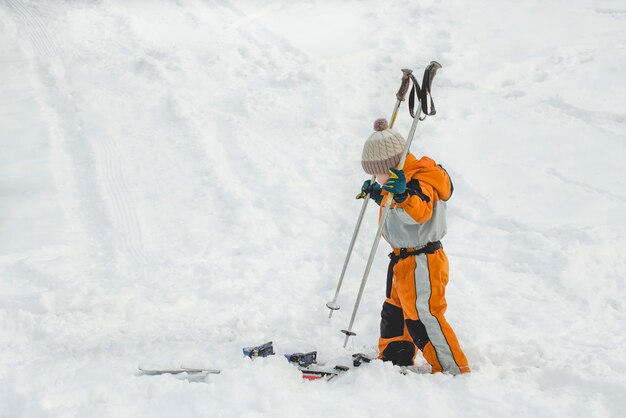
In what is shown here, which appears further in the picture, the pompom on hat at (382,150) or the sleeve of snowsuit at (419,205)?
the pompom on hat at (382,150)

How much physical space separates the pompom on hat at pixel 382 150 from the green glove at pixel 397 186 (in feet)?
1.10

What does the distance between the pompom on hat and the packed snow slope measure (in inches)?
52.2

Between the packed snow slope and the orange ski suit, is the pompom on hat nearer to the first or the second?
the orange ski suit

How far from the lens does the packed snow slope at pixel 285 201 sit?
3.58 metres

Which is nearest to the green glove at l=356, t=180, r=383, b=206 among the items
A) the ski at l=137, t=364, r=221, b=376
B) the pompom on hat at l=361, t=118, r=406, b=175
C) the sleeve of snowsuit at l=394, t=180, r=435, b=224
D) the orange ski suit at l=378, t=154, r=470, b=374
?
the orange ski suit at l=378, t=154, r=470, b=374

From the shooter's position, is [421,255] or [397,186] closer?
[397,186]

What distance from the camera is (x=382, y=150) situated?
3.63 meters

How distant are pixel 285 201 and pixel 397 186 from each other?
3463mm

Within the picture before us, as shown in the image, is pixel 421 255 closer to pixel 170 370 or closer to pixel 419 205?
pixel 419 205

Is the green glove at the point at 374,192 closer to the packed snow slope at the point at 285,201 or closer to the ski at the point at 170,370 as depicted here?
the packed snow slope at the point at 285,201

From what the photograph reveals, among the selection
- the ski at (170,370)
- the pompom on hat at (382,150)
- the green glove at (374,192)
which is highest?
the pompom on hat at (382,150)

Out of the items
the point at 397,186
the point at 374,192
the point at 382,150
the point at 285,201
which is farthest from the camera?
the point at 285,201

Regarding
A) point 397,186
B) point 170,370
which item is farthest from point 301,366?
point 397,186

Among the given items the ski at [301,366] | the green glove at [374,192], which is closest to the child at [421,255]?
the green glove at [374,192]
